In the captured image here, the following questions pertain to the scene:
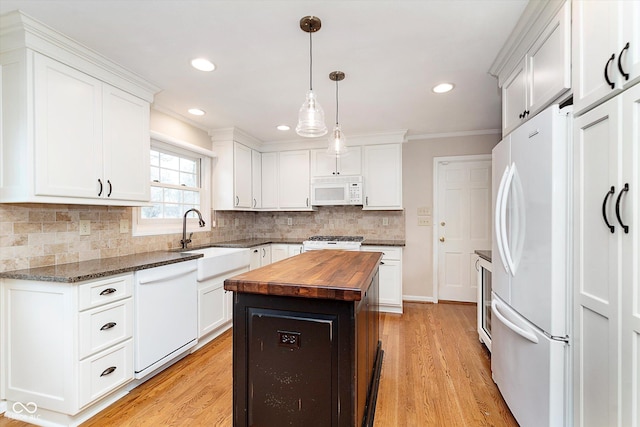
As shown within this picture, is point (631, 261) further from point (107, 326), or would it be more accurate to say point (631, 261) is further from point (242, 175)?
point (242, 175)

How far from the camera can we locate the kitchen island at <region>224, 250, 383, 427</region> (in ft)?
4.05

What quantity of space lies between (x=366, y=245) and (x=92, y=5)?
10.7 ft

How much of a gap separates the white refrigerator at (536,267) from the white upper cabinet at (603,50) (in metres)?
0.14

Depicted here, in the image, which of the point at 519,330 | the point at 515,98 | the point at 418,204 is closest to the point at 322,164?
the point at 418,204

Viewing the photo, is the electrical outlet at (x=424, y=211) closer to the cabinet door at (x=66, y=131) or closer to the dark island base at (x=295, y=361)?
the dark island base at (x=295, y=361)

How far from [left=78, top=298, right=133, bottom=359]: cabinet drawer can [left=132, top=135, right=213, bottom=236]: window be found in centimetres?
94

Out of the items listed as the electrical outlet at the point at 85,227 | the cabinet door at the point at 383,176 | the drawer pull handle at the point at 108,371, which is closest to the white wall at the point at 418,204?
the cabinet door at the point at 383,176

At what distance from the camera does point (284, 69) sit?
7.16ft

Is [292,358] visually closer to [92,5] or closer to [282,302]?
[282,302]

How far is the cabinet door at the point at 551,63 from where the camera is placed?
1.31m

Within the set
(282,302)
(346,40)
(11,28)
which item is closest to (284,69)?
(346,40)

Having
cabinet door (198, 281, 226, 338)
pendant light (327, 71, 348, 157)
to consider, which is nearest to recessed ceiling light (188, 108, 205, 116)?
pendant light (327, 71, 348, 157)

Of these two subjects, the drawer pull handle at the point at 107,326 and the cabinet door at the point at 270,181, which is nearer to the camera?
the drawer pull handle at the point at 107,326

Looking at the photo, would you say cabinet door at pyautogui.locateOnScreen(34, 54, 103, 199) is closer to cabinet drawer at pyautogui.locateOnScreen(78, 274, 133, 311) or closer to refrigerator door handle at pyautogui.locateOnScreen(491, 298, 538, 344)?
cabinet drawer at pyautogui.locateOnScreen(78, 274, 133, 311)
